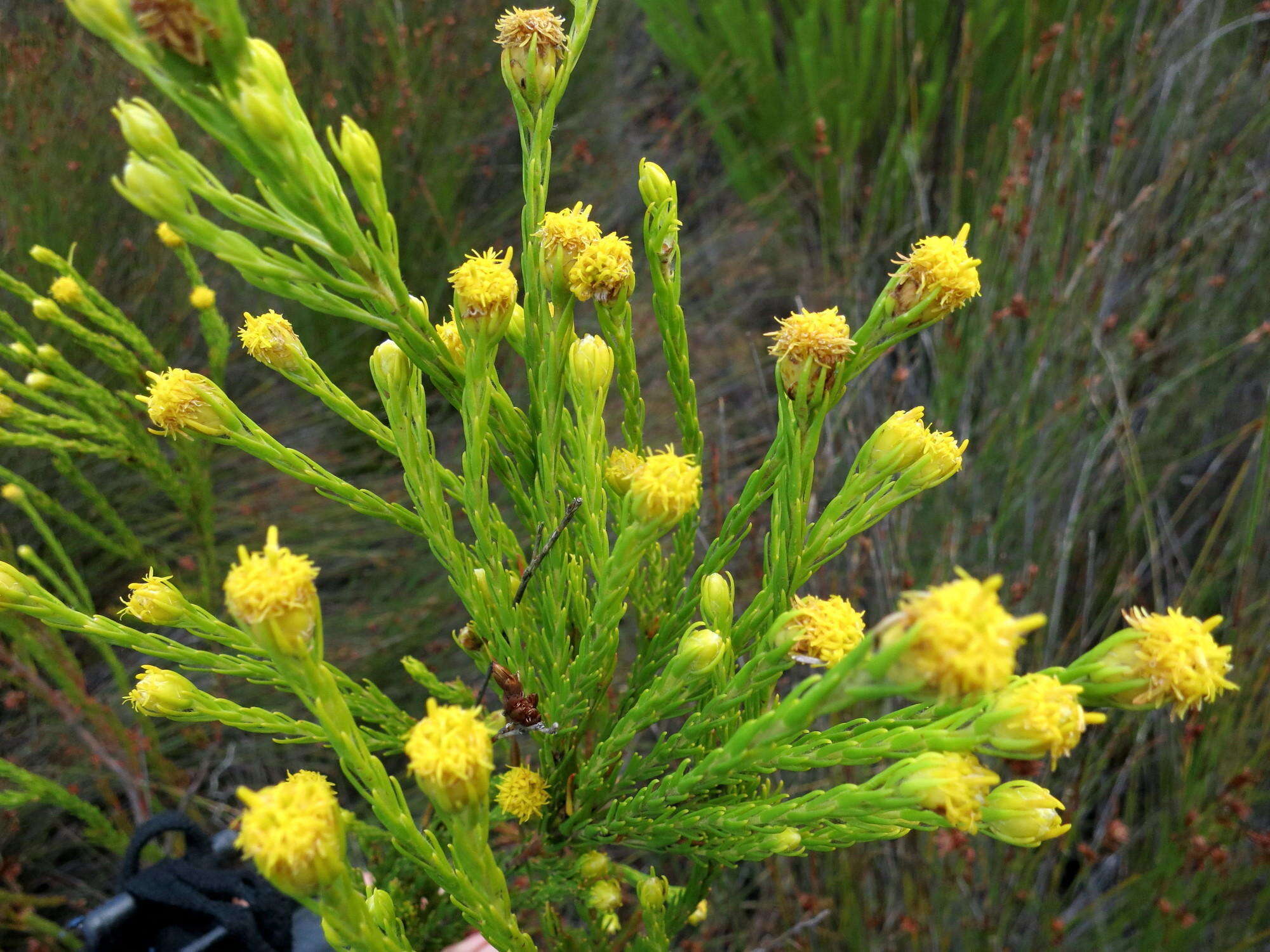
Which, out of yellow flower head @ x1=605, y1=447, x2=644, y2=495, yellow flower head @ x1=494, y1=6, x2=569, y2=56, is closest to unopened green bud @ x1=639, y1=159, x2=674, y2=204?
yellow flower head @ x1=494, y1=6, x2=569, y2=56

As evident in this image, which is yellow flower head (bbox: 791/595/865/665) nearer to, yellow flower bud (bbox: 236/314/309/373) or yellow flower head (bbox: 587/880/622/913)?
yellow flower head (bbox: 587/880/622/913)

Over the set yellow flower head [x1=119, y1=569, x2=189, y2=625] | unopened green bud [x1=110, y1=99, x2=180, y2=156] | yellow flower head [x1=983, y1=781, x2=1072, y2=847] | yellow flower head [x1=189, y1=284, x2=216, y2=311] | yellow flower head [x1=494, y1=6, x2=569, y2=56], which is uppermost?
yellow flower head [x1=189, y1=284, x2=216, y2=311]

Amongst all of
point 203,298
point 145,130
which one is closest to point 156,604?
point 145,130

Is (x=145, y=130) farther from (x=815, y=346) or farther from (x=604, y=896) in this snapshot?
(x=604, y=896)

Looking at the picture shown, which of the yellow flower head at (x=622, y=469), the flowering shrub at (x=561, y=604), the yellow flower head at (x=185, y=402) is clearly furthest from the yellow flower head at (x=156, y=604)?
the yellow flower head at (x=622, y=469)

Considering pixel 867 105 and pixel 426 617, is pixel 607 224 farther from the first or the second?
pixel 426 617

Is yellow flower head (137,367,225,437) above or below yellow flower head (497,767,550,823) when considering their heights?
above

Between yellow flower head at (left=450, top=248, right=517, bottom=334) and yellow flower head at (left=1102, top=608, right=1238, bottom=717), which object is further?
yellow flower head at (left=450, top=248, right=517, bottom=334)

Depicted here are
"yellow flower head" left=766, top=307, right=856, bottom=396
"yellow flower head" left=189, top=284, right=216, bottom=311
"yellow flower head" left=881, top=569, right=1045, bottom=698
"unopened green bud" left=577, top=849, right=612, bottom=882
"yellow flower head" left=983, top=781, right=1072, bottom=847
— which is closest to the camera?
"yellow flower head" left=881, top=569, right=1045, bottom=698
